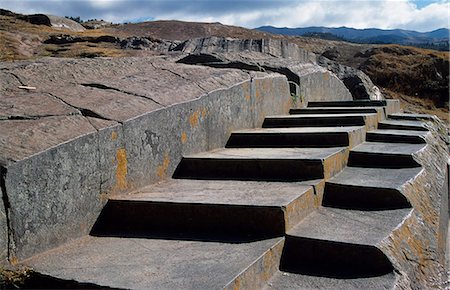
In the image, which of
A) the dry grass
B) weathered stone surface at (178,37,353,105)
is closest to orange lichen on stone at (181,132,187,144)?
weathered stone surface at (178,37,353,105)

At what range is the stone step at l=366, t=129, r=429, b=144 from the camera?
4.09 meters

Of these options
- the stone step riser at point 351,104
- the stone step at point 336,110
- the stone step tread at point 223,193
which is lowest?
the stone step tread at point 223,193

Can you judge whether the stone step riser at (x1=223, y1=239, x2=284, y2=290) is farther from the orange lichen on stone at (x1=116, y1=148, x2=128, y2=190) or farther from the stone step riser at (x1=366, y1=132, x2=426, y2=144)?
the stone step riser at (x1=366, y1=132, x2=426, y2=144)

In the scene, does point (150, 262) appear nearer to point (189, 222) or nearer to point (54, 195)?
point (189, 222)

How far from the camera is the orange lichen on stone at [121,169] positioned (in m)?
2.86

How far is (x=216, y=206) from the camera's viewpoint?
2.60 meters

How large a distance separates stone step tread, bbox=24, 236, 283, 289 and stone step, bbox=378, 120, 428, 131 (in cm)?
275

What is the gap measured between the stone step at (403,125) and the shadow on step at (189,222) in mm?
2683

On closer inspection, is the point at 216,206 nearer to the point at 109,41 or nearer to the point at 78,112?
the point at 78,112

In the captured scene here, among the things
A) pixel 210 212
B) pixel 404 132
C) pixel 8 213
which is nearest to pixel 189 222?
pixel 210 212

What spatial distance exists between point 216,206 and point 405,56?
769 inches

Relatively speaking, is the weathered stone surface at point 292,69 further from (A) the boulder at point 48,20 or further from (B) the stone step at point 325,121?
(A) the boulder at point 48,20

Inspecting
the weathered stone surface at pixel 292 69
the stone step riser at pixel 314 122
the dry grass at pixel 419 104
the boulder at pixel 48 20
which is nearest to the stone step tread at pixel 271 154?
the stone step riser at pixel 314 122

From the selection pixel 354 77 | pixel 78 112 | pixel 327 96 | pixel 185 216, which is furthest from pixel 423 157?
pixel 354 77
